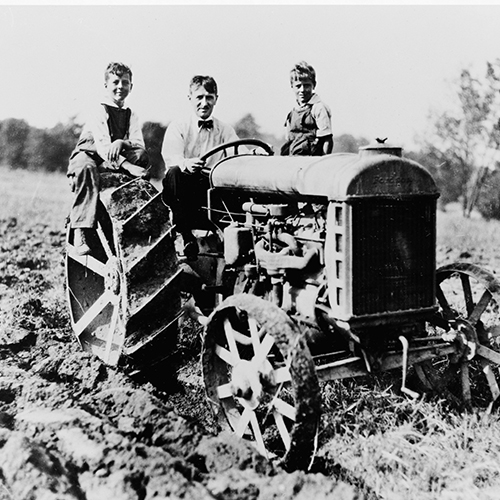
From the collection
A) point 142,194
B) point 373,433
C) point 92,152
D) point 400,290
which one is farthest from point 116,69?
point 373,433

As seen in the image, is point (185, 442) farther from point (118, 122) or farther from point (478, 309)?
point (118, 122)

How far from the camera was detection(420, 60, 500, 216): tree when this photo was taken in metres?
13.6

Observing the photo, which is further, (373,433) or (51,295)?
(51,295)

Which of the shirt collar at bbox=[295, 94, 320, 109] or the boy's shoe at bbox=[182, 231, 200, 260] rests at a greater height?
the shirt collar at bbox=[295, 94, 320, 109]

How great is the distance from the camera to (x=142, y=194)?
455 centimetres

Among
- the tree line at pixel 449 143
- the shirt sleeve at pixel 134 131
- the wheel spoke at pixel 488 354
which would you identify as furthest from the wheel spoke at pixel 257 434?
the tree line at pixel 449 143

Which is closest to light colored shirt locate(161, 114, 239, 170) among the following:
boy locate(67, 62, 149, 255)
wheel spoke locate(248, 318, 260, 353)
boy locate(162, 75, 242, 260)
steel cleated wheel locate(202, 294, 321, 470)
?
boy locate(162, 75, 242, 260)

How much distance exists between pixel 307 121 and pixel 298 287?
2117 mm

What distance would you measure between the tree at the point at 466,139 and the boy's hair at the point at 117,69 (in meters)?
9.07

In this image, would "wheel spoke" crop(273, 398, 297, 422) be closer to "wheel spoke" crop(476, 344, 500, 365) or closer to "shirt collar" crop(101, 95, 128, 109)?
"wheel spoke" crop(476, 344, 500, 365)

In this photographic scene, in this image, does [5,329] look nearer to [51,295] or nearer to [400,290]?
→ [51,295]

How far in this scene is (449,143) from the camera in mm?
15852

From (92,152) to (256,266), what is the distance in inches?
67.3

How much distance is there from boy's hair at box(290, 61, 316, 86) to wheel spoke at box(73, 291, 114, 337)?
2.39 m
